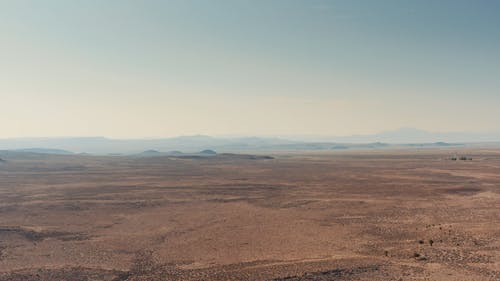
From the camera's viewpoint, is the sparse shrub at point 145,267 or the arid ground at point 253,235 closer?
the sparse shrub at point 145,267

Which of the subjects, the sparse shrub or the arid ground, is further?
the arid ground

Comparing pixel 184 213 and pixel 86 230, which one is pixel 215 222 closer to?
pixel 184 213

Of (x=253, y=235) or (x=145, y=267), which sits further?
(x=253, y=235)

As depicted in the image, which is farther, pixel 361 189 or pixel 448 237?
pixel 361 189

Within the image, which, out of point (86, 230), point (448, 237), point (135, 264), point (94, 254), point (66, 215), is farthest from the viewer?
point (66, 215)

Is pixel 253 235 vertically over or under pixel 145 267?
over

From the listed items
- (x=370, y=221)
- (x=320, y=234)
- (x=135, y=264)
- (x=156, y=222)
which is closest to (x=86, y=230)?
(x=156, y=222)

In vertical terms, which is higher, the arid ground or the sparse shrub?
the arid ground

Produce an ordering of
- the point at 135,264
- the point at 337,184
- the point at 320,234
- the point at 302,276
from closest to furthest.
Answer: the point at 302,276
the point at 135,264
the point at 320,234
the point at 337,184

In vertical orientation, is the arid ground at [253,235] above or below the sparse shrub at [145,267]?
above
